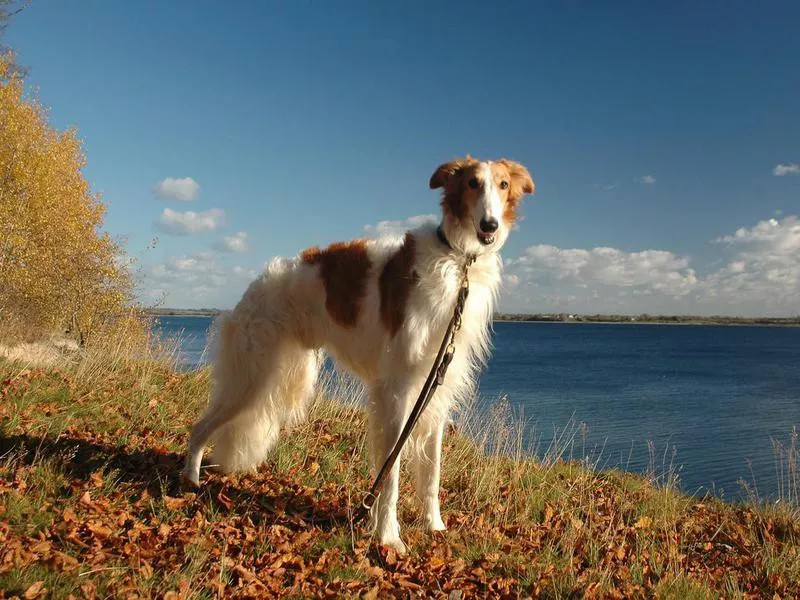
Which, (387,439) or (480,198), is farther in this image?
(387,439)

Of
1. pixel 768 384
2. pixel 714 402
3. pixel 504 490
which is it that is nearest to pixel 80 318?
pixel 504 490

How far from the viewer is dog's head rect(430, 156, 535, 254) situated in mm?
4086

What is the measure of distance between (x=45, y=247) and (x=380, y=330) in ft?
55.0

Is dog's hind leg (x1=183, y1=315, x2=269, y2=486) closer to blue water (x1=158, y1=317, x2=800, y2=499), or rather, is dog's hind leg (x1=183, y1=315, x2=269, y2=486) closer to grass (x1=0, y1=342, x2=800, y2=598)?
grass (x1=0, y1=342, x2=800, y2=598)

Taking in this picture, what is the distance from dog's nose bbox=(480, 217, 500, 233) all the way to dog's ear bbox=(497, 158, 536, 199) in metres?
0.52

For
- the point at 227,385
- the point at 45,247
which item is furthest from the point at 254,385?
the point at 45,247

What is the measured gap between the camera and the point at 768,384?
40.6 meters

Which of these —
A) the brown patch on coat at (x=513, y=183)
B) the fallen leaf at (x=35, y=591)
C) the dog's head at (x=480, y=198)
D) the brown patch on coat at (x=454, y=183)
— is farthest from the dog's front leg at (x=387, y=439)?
the fallen leaf at (x=35, y=591)

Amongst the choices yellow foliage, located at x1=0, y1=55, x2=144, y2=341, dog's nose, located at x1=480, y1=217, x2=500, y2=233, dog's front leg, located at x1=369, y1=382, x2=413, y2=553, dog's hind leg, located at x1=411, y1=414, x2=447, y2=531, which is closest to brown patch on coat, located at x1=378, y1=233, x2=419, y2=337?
dog's front leg, located at x1=369, y1=382, x2=413, y2=553

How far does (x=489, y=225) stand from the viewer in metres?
3.99

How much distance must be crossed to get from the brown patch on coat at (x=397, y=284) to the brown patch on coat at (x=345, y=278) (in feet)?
0.66

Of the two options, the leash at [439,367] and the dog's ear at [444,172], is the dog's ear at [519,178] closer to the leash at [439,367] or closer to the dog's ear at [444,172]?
the dog's ear at [444,172]

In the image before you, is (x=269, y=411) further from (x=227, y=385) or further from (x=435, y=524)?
(x=435, y=524)

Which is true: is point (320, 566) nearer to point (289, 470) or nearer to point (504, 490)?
point (289, 470)
